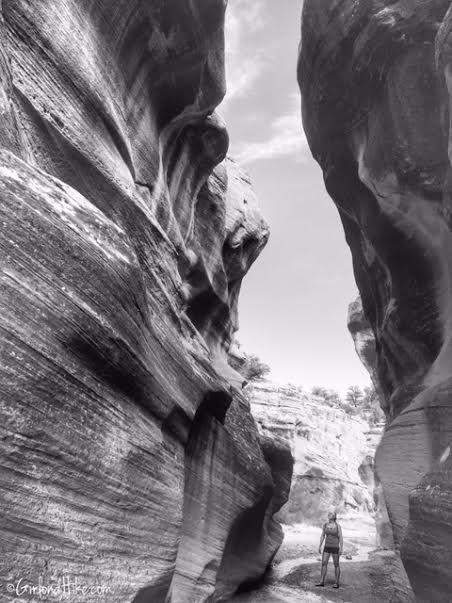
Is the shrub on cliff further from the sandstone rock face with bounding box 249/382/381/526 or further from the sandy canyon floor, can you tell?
the sandy canyon floor

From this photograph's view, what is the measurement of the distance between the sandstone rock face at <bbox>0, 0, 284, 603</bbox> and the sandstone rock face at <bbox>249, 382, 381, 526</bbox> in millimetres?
20399

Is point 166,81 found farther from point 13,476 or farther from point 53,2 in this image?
point 13,476

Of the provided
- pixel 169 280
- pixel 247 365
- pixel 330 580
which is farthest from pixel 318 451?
pixel 169 280

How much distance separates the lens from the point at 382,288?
16.0 metres

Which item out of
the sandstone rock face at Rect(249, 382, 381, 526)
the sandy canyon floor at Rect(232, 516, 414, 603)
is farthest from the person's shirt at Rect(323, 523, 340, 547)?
the sandstone rock face at Rect(249, 382, 381, 526)

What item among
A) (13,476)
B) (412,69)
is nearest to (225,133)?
(412,69)

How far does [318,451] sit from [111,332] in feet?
117

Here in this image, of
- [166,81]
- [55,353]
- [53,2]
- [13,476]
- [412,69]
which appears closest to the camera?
[13,476]

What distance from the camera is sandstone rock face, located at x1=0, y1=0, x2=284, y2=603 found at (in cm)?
444

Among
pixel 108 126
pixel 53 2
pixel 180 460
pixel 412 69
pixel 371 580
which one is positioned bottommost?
pixel 371 580

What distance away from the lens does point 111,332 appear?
543 cm

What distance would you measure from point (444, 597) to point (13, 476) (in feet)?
22.9

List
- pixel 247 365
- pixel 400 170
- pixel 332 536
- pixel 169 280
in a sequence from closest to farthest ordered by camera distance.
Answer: pixel 169 280 < pixel 332 536 < pixel 400 170 < pixel 247 365

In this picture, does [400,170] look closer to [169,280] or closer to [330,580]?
[169,280]
